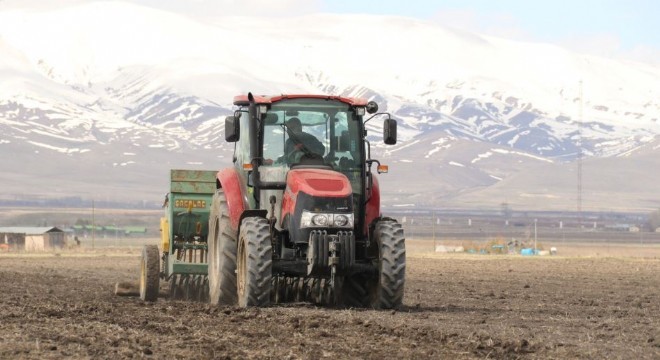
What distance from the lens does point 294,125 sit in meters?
22.8

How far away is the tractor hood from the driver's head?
36.7 inches

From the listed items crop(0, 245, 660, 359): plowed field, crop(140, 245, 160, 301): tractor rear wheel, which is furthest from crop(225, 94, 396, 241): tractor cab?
crop(140, 245, 160, 301): tractor rear wheel

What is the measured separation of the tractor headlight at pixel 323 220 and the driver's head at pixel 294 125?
6.05ft

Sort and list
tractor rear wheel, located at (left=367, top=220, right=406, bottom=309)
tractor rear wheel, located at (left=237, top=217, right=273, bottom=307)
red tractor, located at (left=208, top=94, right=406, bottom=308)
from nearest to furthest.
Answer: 1. tractor rear wheel, located at (left=237, top=217, right=273, bottom=307)
2. red tractor, located at (left=208, top=94, right=406, bottom=308)
3. tractor rear wheel, located at (left=367, top=220, right=406, bottom=309)

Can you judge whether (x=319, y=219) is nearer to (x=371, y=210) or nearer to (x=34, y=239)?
(x=371, y=210)

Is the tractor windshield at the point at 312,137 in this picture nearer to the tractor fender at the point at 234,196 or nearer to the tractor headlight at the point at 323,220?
the tractor fender at the point at 234,196

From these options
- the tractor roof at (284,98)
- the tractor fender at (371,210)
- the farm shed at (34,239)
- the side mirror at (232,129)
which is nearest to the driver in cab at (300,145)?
the tractor roof at (284,98)

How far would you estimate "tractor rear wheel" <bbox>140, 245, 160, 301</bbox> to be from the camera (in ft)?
85.9

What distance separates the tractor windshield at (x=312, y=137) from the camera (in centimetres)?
2267

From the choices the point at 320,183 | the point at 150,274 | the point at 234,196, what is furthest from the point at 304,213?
the point at 150,274

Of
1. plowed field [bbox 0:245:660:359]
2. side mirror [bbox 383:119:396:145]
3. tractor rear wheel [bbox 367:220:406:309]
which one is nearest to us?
plowed field [bbox 0:245:660:359]

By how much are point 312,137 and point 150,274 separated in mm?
5147

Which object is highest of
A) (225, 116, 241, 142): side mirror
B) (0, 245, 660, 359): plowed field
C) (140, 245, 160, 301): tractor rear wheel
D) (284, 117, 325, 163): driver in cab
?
(225, 116, 241, 142): side mirror

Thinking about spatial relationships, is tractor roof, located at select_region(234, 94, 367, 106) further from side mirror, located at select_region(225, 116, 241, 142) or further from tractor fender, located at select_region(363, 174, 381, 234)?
tractor fender, located at select_region(363, 174, 381, 234)
